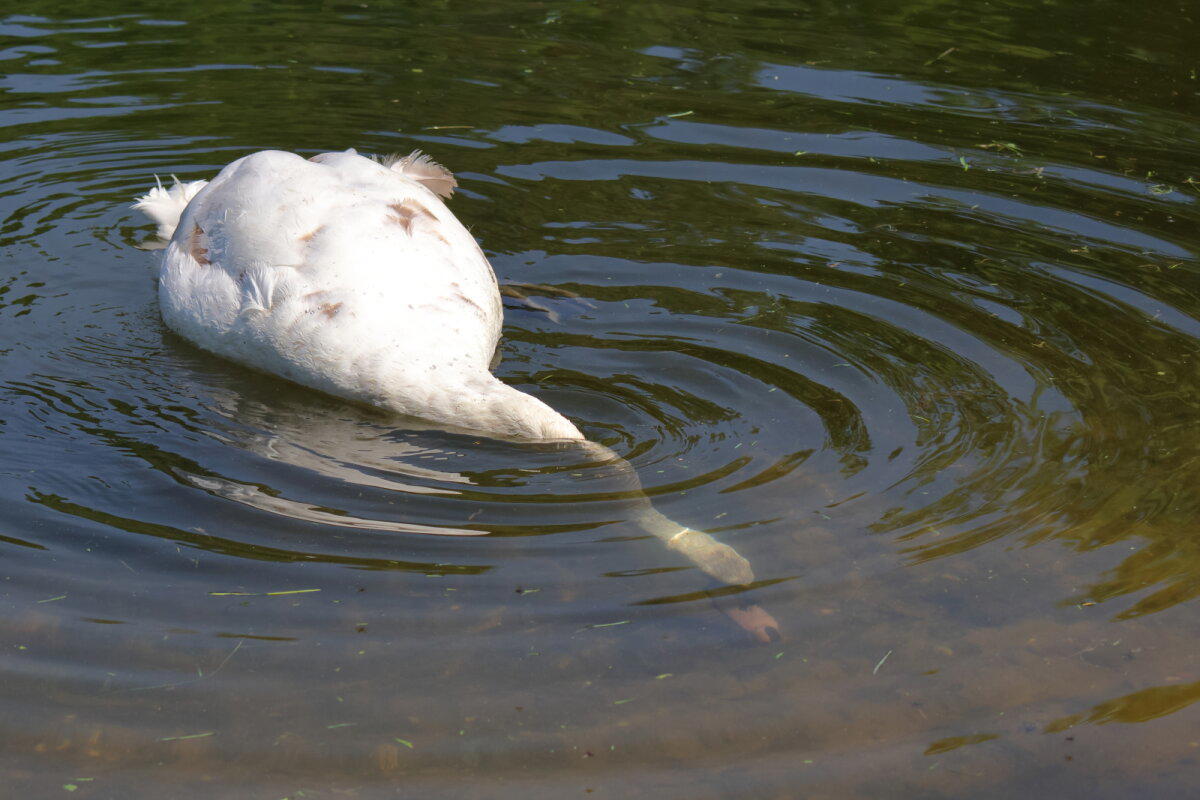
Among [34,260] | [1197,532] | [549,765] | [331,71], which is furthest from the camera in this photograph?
[331,71]

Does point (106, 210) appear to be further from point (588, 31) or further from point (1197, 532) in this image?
point (1197, 532)

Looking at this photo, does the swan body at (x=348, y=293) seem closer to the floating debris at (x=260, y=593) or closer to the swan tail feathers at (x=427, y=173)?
the swan tail feathers at (x=427, y=173)

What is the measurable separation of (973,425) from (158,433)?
3.87m

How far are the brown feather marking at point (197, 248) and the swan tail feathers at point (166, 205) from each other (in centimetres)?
110

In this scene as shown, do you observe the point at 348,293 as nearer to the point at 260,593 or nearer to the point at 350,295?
the point at 350,295

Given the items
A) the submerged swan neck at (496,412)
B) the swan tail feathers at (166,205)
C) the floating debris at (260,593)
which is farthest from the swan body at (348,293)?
the floating debris at (260,593)

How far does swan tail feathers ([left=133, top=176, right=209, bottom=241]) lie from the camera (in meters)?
8.52

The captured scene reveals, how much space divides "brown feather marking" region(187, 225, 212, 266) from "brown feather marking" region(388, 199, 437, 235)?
103 cm

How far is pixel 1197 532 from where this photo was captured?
565 centimetres

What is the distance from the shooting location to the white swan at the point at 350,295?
6.41 meters

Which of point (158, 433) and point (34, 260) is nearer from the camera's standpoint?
point (158, 433)

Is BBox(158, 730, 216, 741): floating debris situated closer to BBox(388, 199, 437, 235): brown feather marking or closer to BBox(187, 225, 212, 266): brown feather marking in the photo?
BBox(388, 199, 437, 235): brown feather marking

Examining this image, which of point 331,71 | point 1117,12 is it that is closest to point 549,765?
point 331,71

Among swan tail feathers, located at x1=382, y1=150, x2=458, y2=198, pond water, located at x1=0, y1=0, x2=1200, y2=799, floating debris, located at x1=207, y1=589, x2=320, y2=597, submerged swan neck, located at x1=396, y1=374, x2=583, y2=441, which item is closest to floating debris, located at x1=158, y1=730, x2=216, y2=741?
pond water, located at x1=0, y1=0, x2=1200, y2=799
